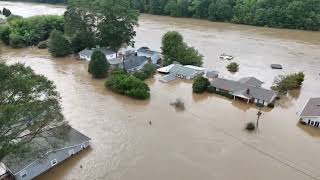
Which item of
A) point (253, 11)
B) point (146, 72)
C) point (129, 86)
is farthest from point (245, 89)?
point (253, 11)

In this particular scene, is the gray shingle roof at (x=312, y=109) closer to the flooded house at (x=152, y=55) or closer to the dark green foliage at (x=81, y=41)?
the flooded house at (x=152, y=55)

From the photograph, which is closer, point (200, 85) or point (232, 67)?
point (200, 85)

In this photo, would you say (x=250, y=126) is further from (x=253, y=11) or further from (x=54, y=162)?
(x=253, y=11)

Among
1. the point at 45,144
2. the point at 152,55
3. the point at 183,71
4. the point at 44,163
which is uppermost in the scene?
the point at 152,55

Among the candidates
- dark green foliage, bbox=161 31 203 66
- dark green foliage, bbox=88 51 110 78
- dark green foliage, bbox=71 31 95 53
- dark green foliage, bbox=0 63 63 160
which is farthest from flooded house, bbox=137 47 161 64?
dark green foliage, bbox=0 63 63 160

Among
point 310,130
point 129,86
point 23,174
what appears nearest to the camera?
point 23,174

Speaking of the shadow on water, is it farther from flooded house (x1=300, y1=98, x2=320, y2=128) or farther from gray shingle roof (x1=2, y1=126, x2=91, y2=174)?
gray shingle roof (x1=2, y1=126, x2=91, y2=174)
